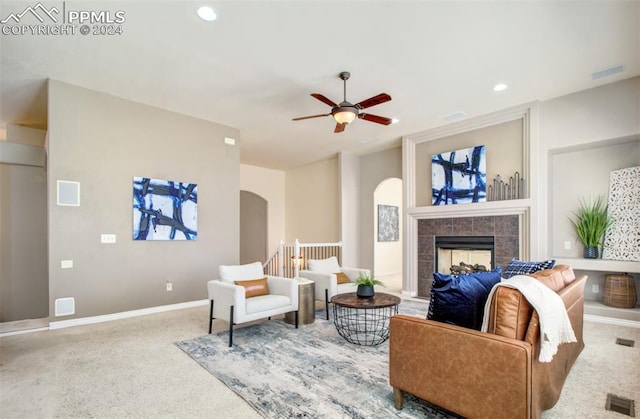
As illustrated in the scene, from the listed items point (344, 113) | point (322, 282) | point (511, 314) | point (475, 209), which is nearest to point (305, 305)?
point (322, 282)

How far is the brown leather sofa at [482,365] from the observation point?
168cm

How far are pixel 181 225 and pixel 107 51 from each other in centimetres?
266

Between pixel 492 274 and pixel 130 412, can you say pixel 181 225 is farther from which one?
pixel 492 274

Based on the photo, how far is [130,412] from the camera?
223cm

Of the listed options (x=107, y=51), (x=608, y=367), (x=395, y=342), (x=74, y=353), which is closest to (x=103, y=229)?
(x=74, y=353)

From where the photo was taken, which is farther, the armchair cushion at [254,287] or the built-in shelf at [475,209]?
the built-in shelf at [475,209]

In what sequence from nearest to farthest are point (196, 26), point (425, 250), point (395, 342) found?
point (395, 342) → point (196, 26) → point (425, 250)

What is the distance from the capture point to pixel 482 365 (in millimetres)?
1779

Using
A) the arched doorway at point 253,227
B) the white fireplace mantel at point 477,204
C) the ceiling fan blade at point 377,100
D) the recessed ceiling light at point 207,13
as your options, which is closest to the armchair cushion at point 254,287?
the ceiling fan blade at point 377,100

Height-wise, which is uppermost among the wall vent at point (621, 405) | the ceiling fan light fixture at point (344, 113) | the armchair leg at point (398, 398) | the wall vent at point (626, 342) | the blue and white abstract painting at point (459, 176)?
the ceiling fan light fixture at point (344, 113)

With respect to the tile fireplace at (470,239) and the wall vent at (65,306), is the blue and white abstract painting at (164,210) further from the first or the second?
the tile fireplace at (470,239)

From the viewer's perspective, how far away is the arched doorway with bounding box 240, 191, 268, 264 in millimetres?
9715

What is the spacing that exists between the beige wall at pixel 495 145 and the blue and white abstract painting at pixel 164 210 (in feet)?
14.2

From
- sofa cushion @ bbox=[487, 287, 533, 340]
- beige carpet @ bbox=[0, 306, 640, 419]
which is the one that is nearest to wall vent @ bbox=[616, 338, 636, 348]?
beige carpet @ bbox=[0, 306, 640, 419]
